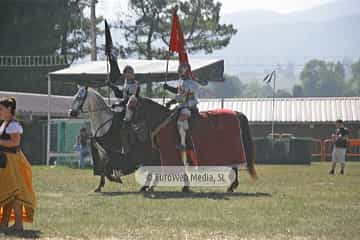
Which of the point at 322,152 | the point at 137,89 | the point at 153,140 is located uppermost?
the point at 137,89

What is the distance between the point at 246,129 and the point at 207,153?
1045mm

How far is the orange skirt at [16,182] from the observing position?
34.4ft

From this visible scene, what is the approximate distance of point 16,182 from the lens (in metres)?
10.6

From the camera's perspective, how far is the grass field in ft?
35.0

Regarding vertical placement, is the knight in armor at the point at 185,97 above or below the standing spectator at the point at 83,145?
above

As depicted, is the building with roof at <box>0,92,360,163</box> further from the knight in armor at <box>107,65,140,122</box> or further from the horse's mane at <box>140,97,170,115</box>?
the knight in armor at <box>107,65,140,122</box>

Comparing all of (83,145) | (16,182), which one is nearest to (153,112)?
(16,182)

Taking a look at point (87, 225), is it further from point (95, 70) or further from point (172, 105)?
point (95, 70)

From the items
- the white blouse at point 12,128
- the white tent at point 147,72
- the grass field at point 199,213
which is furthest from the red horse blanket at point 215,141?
the white tent at point 147,72

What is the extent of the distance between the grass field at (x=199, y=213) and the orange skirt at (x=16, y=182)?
1.82 ft

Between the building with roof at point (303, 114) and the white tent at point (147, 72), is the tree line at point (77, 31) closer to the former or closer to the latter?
the building with roof at point (303, 114)

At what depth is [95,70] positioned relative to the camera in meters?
30.4

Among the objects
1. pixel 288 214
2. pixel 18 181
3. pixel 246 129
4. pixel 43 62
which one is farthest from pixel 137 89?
pixel 43 62

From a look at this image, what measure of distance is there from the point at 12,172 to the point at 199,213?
3.53 meters
